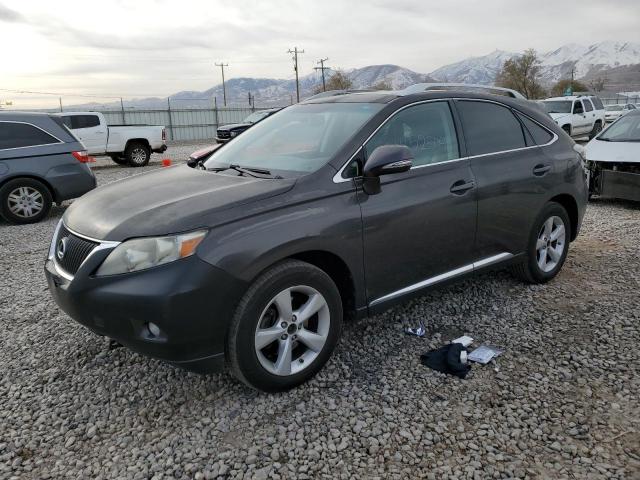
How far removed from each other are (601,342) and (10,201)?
8.36m

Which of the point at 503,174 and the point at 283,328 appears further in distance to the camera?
the point at 503,174

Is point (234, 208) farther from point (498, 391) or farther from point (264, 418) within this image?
point (498, 391)

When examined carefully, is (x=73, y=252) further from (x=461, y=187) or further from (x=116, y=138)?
(x=116, y=138)

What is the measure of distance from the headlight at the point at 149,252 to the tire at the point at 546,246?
119 inches

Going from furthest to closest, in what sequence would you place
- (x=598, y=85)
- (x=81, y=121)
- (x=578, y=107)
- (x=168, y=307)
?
(x=598, y=85)
(x=578, y=107)
(x=81, y=121)
(x=168, y=307)

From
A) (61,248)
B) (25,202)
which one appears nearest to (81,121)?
(25,202)

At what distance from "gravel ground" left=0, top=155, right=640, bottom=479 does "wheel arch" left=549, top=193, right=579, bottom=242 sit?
34.6 inches

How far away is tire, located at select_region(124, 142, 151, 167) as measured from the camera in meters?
17.4

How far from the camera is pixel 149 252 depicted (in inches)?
107

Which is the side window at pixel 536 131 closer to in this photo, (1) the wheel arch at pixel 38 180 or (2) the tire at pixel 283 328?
(2) the tire at pixel 283 328

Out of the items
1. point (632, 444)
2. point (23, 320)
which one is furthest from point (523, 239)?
point (23, 320)

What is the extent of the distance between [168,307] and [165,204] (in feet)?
2.24

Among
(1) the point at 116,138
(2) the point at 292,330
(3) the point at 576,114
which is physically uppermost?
(3) the point at 576,114

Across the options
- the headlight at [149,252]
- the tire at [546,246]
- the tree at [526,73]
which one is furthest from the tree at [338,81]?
the headlight at [149,252]
